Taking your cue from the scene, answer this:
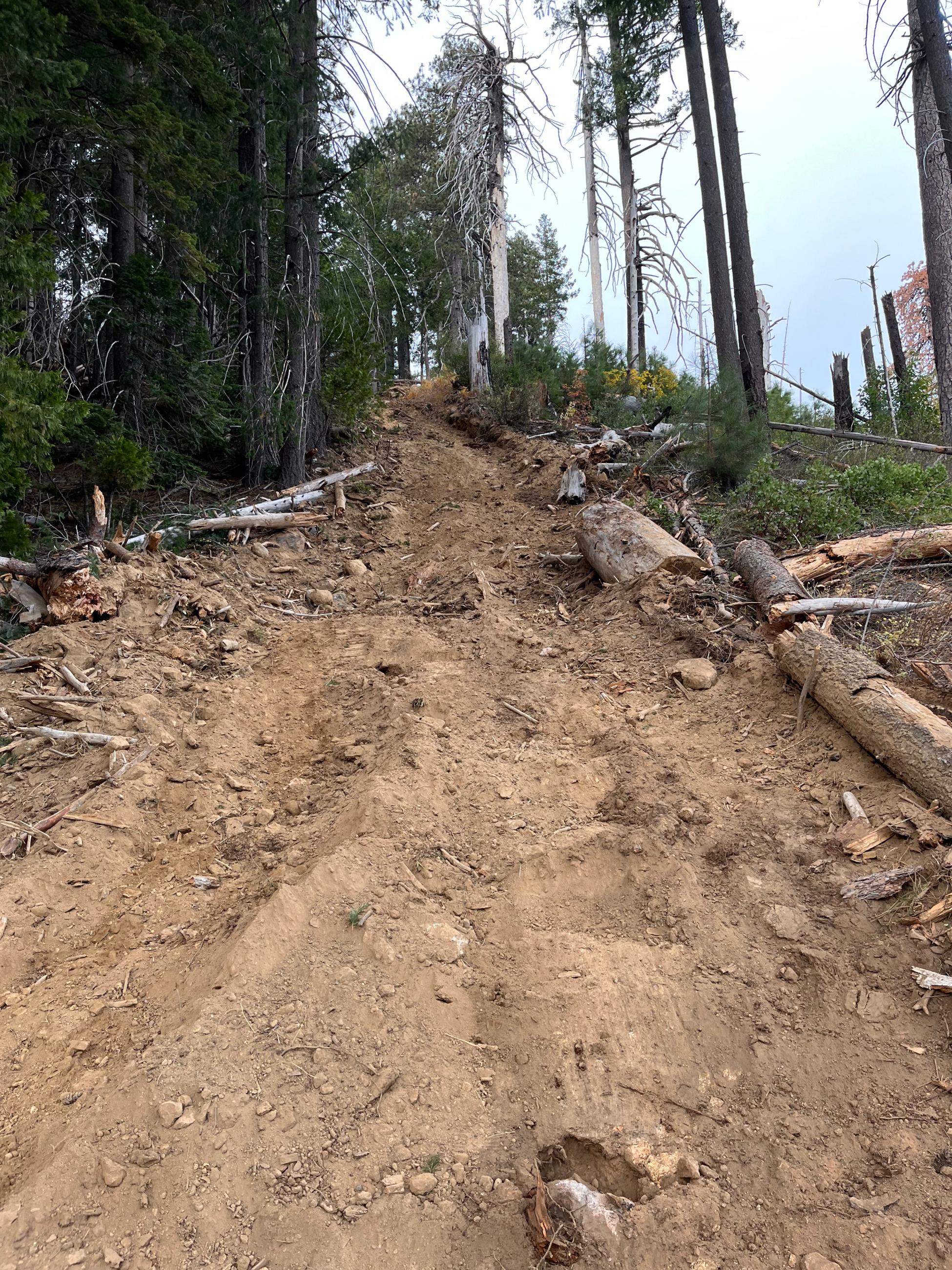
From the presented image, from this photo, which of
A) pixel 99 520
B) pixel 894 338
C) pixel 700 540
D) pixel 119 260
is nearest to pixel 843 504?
pixel 700 540

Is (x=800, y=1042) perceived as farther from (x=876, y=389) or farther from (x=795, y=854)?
(x=876, y=389)

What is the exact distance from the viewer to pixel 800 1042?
269 cm

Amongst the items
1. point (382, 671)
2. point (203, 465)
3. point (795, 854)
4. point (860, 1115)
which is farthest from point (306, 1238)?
point (203, 465)

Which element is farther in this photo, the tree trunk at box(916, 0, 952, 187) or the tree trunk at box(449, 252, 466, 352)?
the tree trunk at box(449, 252, 466, 352)

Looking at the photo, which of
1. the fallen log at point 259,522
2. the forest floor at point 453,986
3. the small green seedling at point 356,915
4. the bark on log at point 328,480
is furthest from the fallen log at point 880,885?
the bark on log at point 328,480

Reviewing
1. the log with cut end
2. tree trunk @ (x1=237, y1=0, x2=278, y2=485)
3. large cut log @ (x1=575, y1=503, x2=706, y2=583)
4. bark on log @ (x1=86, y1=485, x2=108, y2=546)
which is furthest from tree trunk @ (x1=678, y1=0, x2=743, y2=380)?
bark on log @ (x1=86, y1=485, x2=108, y2=546)

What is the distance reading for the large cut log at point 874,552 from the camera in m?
6.02

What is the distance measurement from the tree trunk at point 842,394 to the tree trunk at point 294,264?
→ 9416mm

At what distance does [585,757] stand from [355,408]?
7.80 m

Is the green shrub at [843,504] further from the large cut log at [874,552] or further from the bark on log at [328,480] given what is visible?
the bark on log at [328,480]

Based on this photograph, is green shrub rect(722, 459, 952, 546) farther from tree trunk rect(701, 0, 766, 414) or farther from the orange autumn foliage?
the orange autumn foliage

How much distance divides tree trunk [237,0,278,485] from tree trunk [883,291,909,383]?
1116cm

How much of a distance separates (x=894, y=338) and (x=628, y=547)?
13392 millimetres

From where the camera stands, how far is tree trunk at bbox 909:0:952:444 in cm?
848
